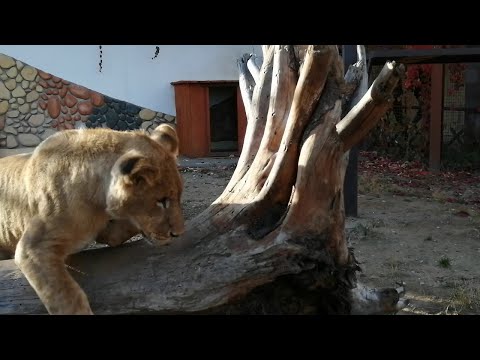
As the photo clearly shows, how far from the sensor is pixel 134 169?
2898mm

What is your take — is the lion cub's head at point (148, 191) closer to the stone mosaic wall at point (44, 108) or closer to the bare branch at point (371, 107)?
the bare branch at point (371, 107)

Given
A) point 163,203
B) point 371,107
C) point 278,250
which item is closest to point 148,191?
point 163,203

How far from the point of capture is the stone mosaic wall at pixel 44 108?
470 inches

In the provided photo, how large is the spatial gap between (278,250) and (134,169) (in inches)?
35.8

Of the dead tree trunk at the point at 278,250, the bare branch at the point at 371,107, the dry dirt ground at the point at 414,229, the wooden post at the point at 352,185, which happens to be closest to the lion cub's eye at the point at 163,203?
the dead tree trunk at the point at 278,250

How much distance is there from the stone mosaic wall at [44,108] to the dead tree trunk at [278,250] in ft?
28.5

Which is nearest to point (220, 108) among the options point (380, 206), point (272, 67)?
point (380, 206)

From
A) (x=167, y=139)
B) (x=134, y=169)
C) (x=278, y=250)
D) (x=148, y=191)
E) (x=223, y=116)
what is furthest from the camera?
(x=223, y=116)

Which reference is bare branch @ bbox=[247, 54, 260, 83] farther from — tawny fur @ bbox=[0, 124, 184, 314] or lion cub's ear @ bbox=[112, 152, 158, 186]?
lion cub's ear @ bbox=[112, 152, 158, 186]

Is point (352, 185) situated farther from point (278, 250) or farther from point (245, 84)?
point (278, 250)

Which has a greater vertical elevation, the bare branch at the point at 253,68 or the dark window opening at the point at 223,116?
the bare branch at the point at 253,68

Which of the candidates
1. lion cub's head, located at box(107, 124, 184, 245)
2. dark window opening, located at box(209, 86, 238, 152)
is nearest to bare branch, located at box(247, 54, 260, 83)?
lion cub's head, located at box(107, 124, 184, 245)

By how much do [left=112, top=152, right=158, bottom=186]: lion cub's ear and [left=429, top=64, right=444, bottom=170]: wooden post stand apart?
9.53 m
